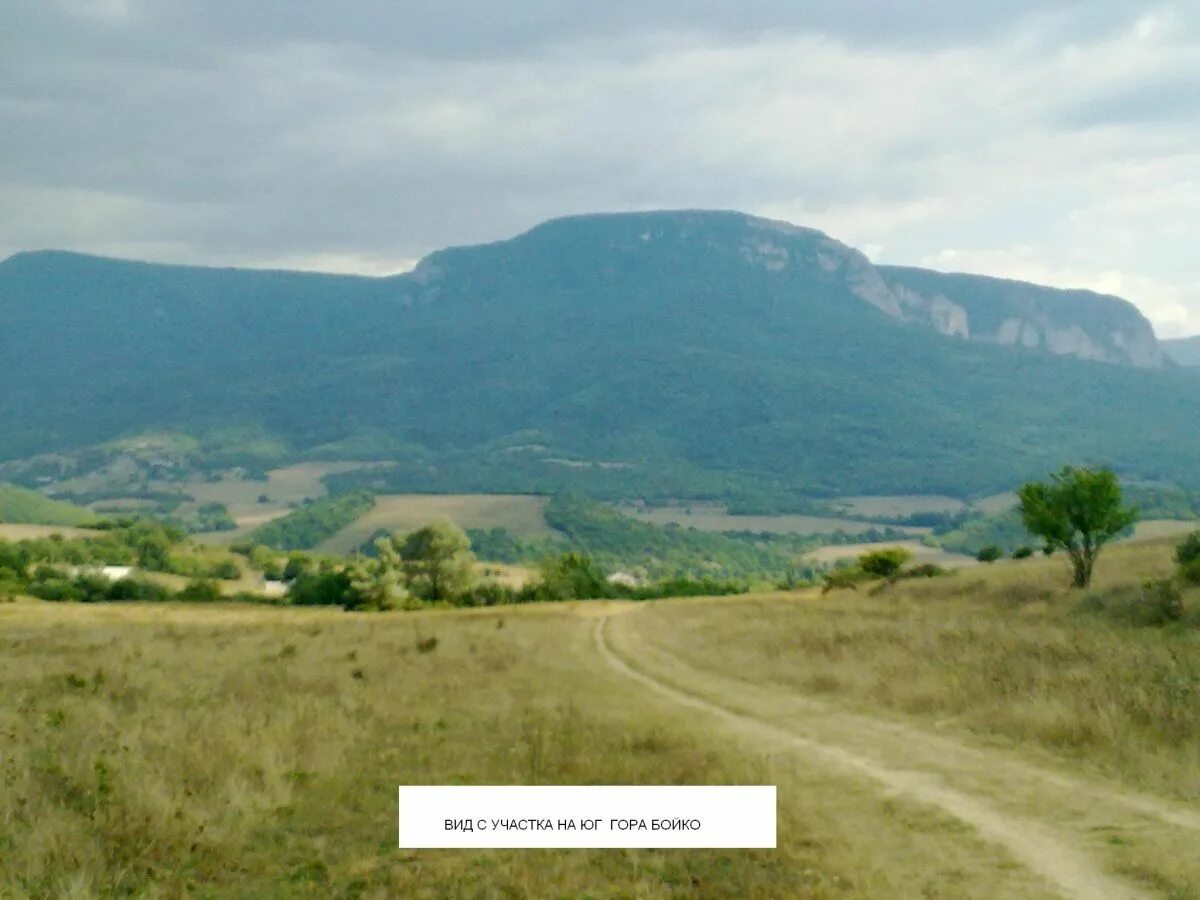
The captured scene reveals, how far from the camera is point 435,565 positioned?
262ft

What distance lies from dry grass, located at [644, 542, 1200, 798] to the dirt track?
2.46 feet

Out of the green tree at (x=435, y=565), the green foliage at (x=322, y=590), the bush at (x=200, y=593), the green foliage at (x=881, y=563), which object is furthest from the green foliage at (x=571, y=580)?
the bush at (x=200, y=593)

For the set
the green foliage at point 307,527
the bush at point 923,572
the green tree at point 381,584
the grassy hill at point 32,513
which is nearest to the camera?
the bush at point 923,572

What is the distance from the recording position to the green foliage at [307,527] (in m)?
175

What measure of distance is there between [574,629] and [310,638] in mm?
10378

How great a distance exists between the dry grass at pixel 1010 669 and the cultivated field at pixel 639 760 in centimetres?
7

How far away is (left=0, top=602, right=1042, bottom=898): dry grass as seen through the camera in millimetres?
9250

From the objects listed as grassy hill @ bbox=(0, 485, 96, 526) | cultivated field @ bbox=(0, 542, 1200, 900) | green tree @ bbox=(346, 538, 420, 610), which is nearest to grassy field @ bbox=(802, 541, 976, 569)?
green tree @ bbox=(346, 538, 420, 610)

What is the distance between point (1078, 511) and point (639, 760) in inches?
1249

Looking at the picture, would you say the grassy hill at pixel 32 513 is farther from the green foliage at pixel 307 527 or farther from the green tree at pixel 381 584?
the green tree at pixel 381 584

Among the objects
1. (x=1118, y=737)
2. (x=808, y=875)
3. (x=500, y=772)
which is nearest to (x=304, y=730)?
(x=500, y=772)

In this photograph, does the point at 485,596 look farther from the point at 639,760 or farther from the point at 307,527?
the point at 307,527

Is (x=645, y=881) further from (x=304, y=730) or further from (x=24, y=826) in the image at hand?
(x=304, y=730)

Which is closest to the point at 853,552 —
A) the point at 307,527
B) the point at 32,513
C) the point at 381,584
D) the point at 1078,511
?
the point at 307,527
